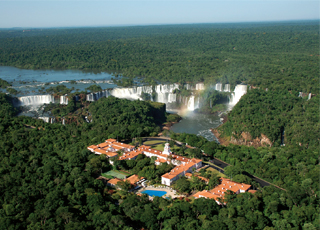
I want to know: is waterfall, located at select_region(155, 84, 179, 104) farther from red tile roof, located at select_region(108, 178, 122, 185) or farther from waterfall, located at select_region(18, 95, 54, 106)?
red tile roof, located at select_region(108, 178, 122, 185)

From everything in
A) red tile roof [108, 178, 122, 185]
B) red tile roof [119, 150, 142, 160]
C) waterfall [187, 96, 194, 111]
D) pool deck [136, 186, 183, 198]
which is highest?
red tile roof [119, 150, 142, 160]

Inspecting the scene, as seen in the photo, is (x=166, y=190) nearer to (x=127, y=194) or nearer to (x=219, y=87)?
(x=127, y=194)

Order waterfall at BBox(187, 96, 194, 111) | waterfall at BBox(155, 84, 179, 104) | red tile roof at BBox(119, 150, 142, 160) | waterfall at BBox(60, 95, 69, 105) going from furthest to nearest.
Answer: waterfall at BBox(155, 84, 179, 104) < waterfall at BBox(187, 96, 194, 111) < waterfall at BBox(60, 95, 69, 105) < red tile roof at BBox(119, 150, 142, 160)

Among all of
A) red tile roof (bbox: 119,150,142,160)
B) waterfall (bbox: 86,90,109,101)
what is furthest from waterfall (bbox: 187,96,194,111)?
red tile roof (bbox: 119,150,142,160)

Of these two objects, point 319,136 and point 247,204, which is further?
point 319,136

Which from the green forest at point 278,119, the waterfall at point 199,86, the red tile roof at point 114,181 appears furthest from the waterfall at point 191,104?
the red tile roof at point 114,181

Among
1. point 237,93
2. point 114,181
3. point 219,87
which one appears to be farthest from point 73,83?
point 114,181

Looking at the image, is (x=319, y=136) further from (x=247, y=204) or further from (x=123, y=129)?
(x=123, y=129)

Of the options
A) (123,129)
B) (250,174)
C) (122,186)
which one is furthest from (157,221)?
(123,129)
